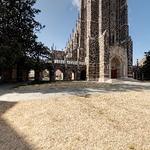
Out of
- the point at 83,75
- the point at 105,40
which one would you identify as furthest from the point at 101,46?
the point at 83,75

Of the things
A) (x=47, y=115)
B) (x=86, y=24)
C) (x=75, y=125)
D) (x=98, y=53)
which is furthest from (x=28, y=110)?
(x=86, y=24)

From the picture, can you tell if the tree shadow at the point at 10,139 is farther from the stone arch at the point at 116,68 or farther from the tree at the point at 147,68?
the tree at the point at 147,68

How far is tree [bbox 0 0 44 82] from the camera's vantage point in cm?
2636

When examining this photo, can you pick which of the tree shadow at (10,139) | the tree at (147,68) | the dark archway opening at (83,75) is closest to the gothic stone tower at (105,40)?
the dark archway opening at (83,75)

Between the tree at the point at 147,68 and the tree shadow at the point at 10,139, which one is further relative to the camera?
the tree at the point at 147,68

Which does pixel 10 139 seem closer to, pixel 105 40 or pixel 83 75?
pixel 105 40

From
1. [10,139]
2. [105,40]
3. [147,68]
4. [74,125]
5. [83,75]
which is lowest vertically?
[10,139]

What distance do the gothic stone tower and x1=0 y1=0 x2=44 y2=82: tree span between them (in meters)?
12.1

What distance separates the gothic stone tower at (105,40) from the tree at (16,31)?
476 inches

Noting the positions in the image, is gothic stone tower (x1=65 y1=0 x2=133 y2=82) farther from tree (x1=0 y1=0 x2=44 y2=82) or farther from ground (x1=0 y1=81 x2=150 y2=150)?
ground (x1=0 y1=81 x2=150 y2=150)

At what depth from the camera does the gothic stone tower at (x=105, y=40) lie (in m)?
41.4

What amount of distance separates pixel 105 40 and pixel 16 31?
54.1ft

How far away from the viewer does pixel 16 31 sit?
3122 centimetres

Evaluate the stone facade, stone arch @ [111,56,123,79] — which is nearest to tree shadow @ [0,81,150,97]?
the stone facade
